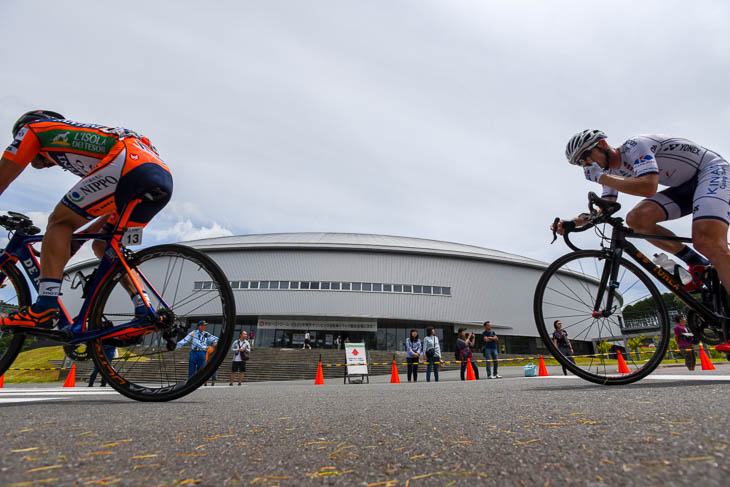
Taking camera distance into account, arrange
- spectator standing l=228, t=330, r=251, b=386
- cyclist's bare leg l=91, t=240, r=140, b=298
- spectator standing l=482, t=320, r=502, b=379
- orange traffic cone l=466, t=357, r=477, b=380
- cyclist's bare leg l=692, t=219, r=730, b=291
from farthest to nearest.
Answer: spectator standing l=228, t=330, r=251, b=386 → orange traffic cone l=466, t=357, r=477, b=380 → spectator standing l=482, t=320, r=502, b=379 → cyclist's bare leg l=692, t=219, r=730, b=291 → cyclist's bare leg l=91, t=240, r=140, b=298

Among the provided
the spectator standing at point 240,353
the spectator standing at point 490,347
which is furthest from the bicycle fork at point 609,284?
the spectator standing at point 240,353

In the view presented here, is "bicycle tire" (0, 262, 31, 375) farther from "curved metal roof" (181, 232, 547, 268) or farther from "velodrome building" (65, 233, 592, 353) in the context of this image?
"curved metal roof" (181, 232, 547, 268)

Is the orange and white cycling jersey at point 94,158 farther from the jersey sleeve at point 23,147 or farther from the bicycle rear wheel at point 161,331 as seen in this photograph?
the bicycle rear wheel at point 161,331

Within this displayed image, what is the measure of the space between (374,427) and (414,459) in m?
0.43

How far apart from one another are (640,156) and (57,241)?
13.8ft

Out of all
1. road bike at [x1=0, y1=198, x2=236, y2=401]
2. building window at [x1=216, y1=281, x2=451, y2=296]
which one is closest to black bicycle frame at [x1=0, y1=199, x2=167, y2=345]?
road bike at [x1=0, y1=198, x2=236, y2=401]

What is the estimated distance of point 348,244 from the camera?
4400cm

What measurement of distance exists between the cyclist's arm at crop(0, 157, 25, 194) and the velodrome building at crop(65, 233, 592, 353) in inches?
1492

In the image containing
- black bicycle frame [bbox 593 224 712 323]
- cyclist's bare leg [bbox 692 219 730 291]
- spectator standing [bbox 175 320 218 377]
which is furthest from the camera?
spectator standing [bbox 175 320 218 377]

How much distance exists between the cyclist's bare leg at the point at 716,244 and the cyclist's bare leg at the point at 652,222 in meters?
0.39

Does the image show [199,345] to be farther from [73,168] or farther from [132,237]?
[73,168]

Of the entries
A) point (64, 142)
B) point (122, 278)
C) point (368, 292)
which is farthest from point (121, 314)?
point (368, 292)

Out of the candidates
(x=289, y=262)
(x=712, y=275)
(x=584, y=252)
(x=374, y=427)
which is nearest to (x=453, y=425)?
(x=374, y=427)

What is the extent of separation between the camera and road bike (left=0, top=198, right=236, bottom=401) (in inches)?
95.7
